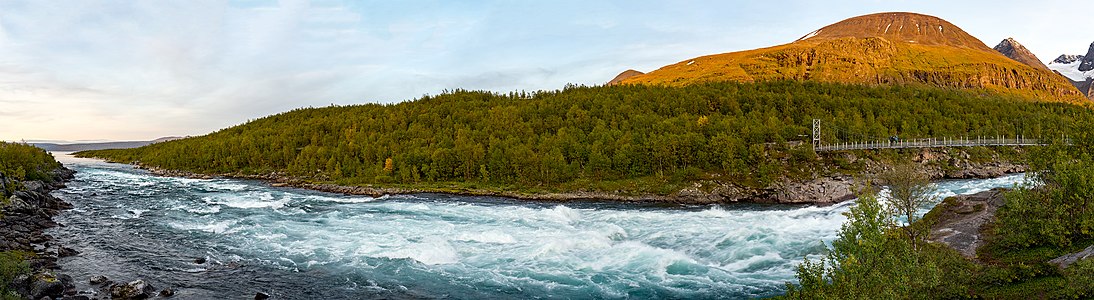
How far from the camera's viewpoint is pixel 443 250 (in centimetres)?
4103

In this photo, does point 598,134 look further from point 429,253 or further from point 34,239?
point 34,239

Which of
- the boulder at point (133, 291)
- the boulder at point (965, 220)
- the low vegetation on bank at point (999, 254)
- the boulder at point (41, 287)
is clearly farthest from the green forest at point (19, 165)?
the boulder at point (965, 220)

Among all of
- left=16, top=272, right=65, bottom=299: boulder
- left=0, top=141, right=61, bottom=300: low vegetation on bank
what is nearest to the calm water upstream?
left=16, top=272, right=65, bottom=299: boulder

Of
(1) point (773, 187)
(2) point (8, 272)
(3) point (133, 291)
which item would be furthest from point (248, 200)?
(1) point (773, 187)

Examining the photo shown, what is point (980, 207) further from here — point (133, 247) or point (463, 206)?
point (133, 247)

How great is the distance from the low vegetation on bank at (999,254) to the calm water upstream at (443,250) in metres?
10.6

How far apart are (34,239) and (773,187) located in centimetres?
8934

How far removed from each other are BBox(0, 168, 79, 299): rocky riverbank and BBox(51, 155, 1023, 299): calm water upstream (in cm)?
146

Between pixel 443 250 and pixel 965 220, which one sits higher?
pixel 965 220

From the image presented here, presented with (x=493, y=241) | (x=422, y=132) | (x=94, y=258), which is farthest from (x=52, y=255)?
(x=422, y=132)

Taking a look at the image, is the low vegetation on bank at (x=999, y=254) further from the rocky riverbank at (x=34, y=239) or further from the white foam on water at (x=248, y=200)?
the white foam on water at (x=248, y=200)

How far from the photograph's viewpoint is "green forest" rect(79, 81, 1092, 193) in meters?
97.8

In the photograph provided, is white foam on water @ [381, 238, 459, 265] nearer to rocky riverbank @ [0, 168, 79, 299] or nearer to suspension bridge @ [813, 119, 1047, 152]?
rocky riverbank @ [0, 168, 79, 299]

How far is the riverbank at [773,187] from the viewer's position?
8362cm
